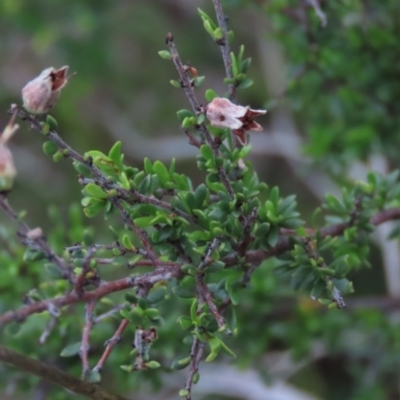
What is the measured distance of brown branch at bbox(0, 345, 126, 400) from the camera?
60 cm

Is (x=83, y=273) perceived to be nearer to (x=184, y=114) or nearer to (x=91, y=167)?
(x=91, y=167)

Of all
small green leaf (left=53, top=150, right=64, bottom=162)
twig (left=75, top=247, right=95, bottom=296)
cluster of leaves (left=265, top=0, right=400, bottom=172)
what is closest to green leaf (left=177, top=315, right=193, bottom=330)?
twig (left=75, top=247, right=95, bottom=296)

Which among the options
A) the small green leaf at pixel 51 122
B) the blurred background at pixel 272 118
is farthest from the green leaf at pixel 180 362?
the blurred background at pixel 272 118

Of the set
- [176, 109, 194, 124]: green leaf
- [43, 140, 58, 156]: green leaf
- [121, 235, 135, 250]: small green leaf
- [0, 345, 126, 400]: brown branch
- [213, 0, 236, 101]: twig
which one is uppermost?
[213, 0, 236, 101]: twig

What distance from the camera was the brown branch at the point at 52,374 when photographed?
1.97 feet

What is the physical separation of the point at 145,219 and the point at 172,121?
1740 mm

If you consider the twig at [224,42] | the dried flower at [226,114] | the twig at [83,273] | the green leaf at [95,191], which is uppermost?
the twig at [224,42]

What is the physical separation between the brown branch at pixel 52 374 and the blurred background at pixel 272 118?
588 mm

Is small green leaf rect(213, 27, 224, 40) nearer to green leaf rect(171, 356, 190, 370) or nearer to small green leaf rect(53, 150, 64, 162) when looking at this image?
small green leaf rect(53, 150, 64, 162)

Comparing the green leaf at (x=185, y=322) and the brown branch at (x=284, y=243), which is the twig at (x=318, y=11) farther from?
the green leaf at (x=185, y=322)

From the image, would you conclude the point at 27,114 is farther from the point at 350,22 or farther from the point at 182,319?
the point at 350,22

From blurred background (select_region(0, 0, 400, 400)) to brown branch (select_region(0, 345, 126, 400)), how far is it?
1.93 ft

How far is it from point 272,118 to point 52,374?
180 cm

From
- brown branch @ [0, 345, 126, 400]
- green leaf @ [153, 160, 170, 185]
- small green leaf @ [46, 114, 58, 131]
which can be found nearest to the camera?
brown branch @ [0, 345, 126, 400]
